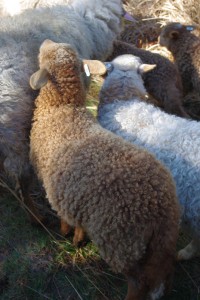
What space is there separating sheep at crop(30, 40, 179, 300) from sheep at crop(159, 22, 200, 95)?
210 cm

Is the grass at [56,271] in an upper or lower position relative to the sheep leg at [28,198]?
lower

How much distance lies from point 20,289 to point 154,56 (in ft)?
8.81

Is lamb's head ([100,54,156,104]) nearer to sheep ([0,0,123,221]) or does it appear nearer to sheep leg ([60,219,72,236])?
sheep ([0,0,123,221])

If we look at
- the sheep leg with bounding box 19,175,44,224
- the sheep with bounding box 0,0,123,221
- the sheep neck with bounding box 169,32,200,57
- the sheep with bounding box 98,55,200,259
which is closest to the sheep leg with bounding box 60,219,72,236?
the sheep leg with bounding box 19,175,44,224

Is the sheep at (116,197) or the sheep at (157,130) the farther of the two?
the sheep at (157,130)

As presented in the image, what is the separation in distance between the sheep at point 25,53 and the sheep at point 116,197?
238 millimetres

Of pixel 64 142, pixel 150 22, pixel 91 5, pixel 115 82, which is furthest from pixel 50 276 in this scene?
pixel 150 22

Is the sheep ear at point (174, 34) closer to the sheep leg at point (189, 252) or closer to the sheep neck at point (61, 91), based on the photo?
the sheep neck at point (61, 91)

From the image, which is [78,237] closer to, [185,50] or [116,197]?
[116,197]

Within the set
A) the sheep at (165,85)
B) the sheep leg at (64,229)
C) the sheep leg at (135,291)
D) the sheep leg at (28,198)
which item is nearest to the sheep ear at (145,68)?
the sheep at (165,85)

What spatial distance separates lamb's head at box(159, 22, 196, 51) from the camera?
15.2ft

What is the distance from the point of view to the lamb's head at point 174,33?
4.62 metres

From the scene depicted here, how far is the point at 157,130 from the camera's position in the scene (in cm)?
298

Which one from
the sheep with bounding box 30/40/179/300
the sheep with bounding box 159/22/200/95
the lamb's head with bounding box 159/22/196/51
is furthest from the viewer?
the lamb's head with bounding box 159/22/196/51
